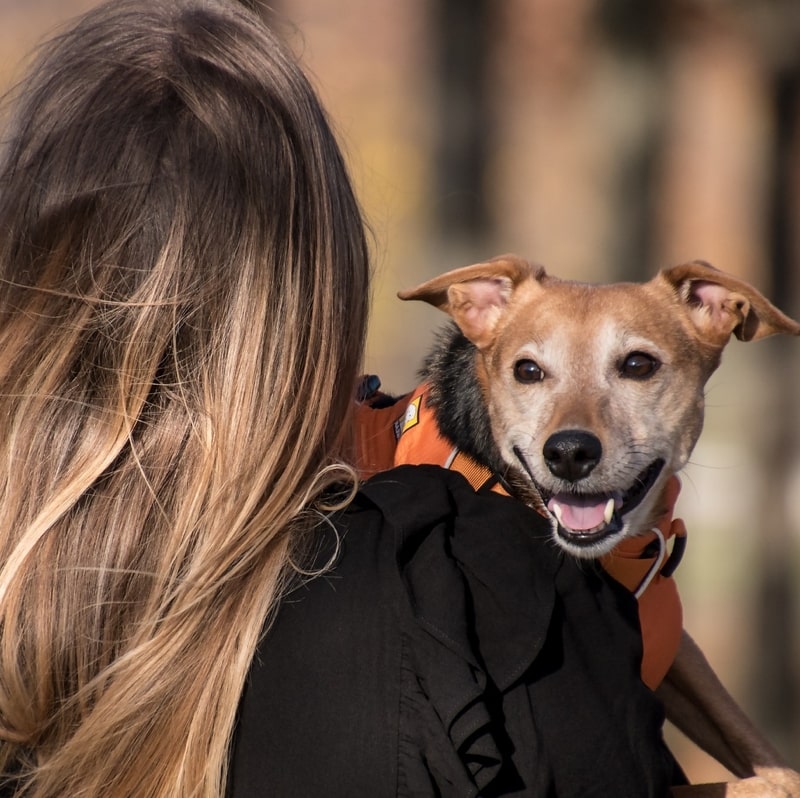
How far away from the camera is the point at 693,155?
18.3ft

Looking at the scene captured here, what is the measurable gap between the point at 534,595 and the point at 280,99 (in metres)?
0.80

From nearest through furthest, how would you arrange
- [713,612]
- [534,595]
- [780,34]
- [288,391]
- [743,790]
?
[534,595] < [288,391] < [743,790] < [780,34] < [713,612]

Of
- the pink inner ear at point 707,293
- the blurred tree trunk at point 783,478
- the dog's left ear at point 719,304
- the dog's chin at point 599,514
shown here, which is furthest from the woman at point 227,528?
the blurred tree trunk at point 783,478

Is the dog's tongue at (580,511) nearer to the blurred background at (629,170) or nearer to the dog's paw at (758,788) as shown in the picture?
the dog's paw at (758,788)

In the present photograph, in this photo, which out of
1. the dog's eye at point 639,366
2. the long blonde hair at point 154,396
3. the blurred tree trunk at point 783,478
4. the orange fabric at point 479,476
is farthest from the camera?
the blurred tree trunk at point 783,478

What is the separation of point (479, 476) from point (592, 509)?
0.90ft

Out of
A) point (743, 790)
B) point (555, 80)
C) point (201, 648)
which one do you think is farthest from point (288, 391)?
point (555, 80)

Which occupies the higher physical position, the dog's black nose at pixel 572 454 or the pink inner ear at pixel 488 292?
the pink inner ear at pixel 488 292

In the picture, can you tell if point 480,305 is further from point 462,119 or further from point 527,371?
point 462,119

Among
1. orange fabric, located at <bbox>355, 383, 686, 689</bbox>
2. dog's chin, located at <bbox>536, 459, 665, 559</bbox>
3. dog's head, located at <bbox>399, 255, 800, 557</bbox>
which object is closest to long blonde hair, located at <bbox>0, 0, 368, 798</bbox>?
orange fabric, located at <bbox>355, 383, 686, 689</bbox>

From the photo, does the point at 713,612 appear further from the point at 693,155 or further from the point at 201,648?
the point at 201,648

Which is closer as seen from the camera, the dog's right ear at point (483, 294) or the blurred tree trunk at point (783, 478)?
the dog's right ear at point (483, 294)

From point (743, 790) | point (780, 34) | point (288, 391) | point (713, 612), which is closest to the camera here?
point (288, 391)

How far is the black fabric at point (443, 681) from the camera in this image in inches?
52.9
